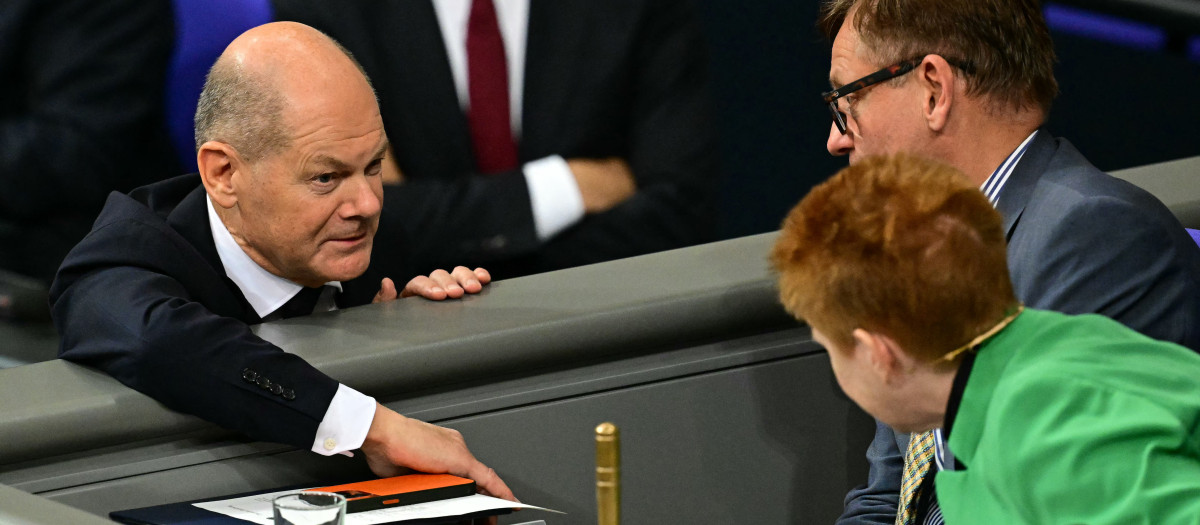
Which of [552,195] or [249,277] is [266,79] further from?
[552,195]

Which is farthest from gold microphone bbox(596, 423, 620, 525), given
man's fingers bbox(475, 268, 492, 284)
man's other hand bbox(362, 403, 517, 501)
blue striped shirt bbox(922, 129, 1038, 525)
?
man's fingers bbox(475, 268, 492, 284)

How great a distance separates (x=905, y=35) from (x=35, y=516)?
45.8 inches

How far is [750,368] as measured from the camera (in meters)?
1.93

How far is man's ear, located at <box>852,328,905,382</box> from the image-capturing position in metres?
1.20

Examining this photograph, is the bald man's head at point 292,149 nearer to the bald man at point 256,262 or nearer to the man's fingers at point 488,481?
the bald man at point 256,262

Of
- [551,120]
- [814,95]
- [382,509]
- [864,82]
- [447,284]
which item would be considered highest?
[814,95]

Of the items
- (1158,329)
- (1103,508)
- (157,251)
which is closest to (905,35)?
(1158,329)

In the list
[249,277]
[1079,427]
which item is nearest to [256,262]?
[249,277]

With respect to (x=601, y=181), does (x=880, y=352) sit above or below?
below

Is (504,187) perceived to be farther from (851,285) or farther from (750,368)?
(851,285)

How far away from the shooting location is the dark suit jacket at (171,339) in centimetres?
155

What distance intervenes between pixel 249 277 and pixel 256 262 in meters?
0.02

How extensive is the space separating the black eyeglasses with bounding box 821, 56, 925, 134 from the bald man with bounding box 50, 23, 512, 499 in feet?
1.74

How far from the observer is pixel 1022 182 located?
5.57 feet
